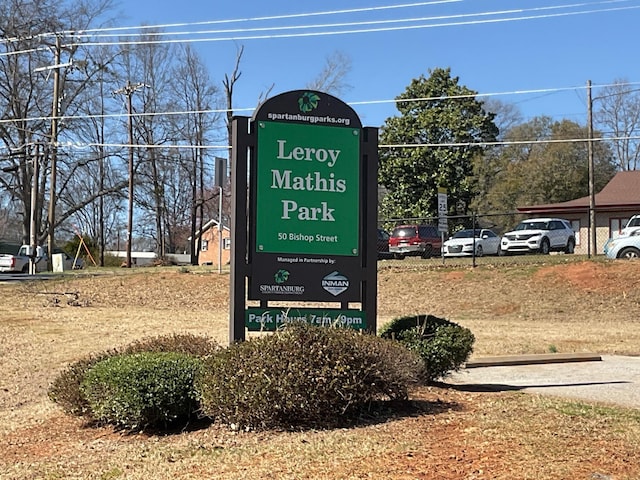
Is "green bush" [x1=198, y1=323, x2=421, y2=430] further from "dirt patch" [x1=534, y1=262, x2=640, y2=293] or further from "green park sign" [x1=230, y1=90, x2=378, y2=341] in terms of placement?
"dirt patch" [x1=534, y1=262, x2=640, y2=293]

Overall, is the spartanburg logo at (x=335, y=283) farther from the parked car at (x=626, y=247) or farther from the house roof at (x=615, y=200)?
the house roof at (x=615, y=200)

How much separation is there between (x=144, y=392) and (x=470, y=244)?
2626 centimetres

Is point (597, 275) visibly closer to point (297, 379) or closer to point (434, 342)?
point (434, 342)

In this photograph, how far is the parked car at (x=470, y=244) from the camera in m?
31.8

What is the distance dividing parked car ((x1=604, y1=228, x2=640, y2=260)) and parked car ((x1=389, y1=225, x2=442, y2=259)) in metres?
8.94

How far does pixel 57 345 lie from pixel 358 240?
8.33m

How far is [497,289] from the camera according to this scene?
22.4 meters

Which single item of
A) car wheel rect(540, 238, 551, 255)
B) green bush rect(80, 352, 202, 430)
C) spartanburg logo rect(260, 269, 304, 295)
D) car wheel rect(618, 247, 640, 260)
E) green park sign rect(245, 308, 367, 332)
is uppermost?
car wheel rect(540, 238, 551, 255)

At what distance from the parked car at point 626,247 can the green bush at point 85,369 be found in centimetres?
2013

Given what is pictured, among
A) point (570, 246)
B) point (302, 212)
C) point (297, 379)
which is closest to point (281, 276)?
point (302, 212)

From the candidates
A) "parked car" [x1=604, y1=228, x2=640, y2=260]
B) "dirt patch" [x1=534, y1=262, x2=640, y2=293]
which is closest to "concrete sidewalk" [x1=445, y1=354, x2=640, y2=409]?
"dirt patch" [x1=534, y1=262, x2=640, y2=293]

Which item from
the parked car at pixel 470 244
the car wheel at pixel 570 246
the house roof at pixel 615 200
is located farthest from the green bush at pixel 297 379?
the house roof at pixel 615 200

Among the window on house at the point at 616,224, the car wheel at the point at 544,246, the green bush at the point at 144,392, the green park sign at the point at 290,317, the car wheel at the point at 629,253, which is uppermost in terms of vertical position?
the window on house at the point at 616,224

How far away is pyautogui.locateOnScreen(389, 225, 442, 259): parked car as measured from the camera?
33750 millimetres
